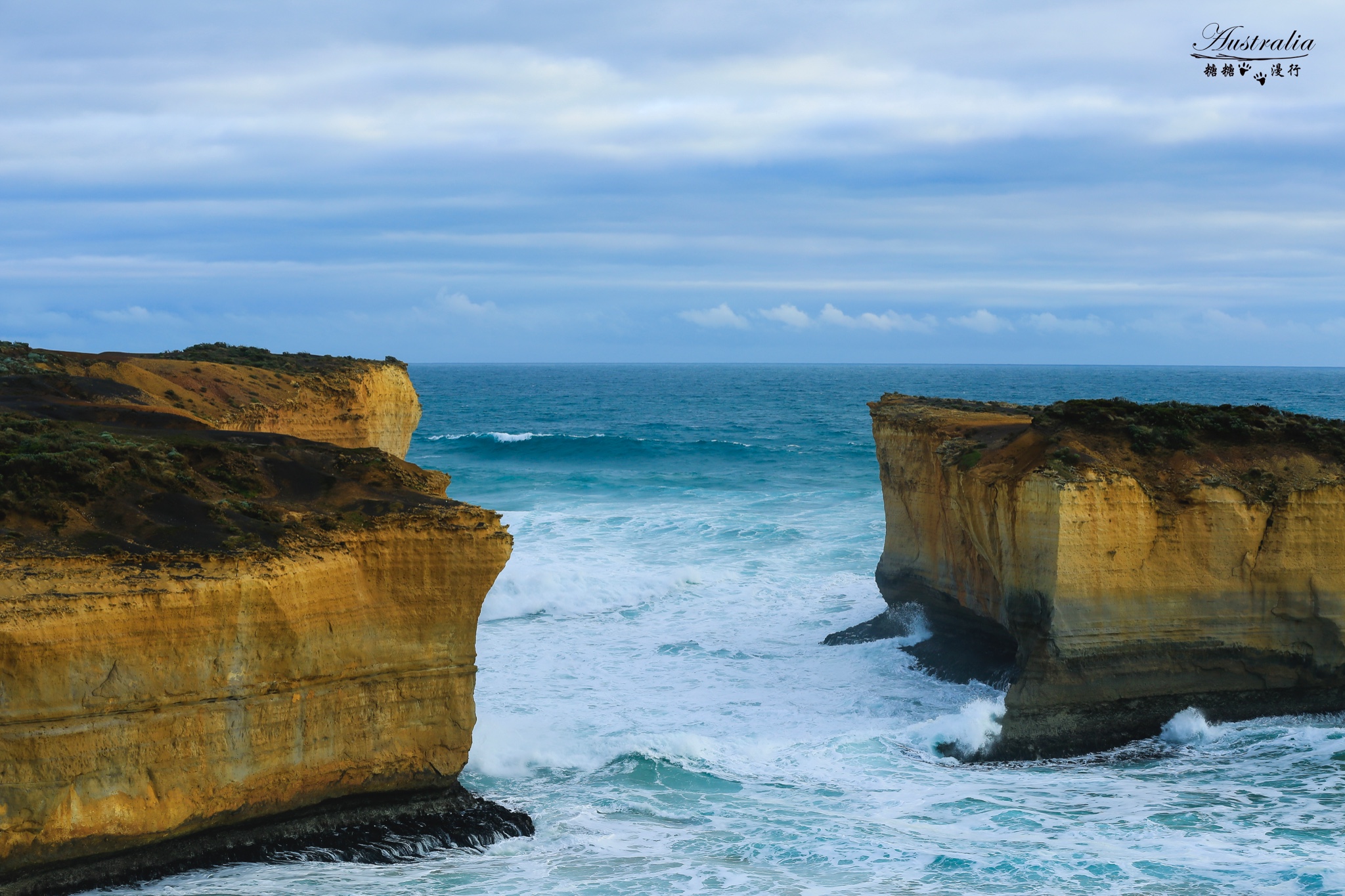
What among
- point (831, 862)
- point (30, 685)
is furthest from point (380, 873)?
point (831, 862)

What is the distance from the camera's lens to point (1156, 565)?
1399 centimetres

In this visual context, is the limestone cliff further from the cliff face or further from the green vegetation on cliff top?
the cliff face

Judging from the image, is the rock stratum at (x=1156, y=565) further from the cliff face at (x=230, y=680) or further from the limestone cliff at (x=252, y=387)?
the limestone cliff at (x=252, y=387)

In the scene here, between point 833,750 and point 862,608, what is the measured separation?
7.02m

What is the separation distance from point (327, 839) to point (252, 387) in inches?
462

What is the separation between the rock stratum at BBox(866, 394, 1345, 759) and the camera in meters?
13.7

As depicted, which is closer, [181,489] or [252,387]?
[181,489]

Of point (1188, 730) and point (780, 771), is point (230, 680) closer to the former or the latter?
point (780, 771)

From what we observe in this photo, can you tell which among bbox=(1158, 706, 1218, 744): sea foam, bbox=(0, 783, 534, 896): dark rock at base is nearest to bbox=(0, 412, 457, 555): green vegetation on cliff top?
bbox=(0, 783, 534, 896): dark rock at base

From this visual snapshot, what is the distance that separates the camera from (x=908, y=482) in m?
18.5

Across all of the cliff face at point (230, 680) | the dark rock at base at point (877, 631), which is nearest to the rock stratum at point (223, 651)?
the cliff face at point (230, 680)

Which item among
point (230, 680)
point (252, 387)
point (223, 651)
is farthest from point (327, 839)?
point (252, 387)

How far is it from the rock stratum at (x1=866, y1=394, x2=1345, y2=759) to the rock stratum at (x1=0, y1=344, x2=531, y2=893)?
638 centimetres

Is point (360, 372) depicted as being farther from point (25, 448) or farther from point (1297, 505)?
point (1297, 505)
